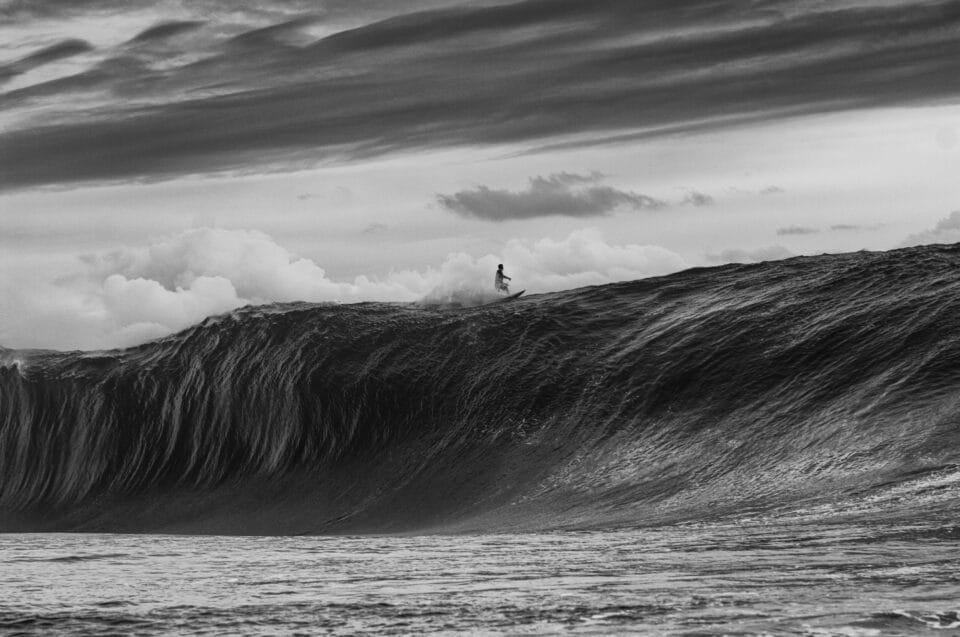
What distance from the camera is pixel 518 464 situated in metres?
34.9

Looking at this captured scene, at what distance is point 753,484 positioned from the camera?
88.5 ft

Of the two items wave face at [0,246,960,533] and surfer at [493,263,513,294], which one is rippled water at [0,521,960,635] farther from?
surfer at [493,263,513,294]

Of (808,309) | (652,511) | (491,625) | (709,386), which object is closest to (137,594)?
(491,625)

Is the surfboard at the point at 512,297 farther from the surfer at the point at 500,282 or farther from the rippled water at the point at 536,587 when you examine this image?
the rippled water at the point at 536,587

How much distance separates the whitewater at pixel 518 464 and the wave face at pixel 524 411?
4.5 inches

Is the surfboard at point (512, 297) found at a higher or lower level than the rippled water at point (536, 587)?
higher

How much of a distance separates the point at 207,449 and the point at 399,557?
27742 mm

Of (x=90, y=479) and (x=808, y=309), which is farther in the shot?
(x=90, y=479)

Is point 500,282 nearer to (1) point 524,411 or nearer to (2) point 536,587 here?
(1) point 524,411

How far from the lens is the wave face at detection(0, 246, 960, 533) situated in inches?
1109

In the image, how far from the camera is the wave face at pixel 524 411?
28172 millimetres

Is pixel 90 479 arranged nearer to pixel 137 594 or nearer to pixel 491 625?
pixel 137 594

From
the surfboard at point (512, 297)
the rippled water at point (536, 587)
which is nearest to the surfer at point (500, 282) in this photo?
the surfboard at point (512, 297)

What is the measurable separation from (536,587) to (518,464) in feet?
71.5
